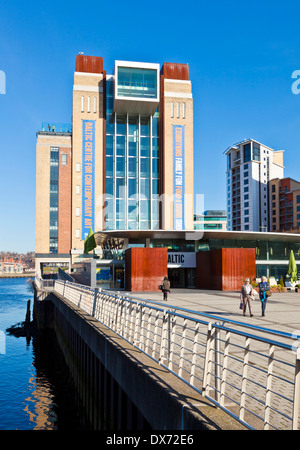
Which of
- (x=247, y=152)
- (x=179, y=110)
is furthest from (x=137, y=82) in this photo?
(x=247, y=152)

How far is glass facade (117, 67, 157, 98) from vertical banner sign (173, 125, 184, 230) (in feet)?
27.0

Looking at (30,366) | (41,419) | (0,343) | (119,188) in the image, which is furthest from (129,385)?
(119,188)

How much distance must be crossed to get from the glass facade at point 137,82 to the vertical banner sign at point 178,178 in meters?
8.22

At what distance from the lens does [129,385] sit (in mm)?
8406

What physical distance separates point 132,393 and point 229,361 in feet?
6.64

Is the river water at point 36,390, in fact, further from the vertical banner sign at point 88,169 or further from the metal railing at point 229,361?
the vertical banner sign at point 88,169

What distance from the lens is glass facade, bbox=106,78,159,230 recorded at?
76188mm

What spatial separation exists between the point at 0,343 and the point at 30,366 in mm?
7191

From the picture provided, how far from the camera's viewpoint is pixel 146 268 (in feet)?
124

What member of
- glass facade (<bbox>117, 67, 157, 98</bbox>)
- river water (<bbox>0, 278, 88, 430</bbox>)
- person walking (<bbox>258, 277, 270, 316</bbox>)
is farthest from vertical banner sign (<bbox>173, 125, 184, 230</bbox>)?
person walking (<bbox>258, 277, 270, 316</bbox>)

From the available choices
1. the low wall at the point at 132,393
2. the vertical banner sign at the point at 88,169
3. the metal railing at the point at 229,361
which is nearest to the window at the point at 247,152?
the vertical banner sign at the point at 88,169

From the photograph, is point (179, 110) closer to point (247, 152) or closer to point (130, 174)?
point (130, 174)

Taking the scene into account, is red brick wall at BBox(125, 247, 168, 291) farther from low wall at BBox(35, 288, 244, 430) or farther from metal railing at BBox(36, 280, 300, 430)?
metal railing at BBox(36, 280, 300, 430)
